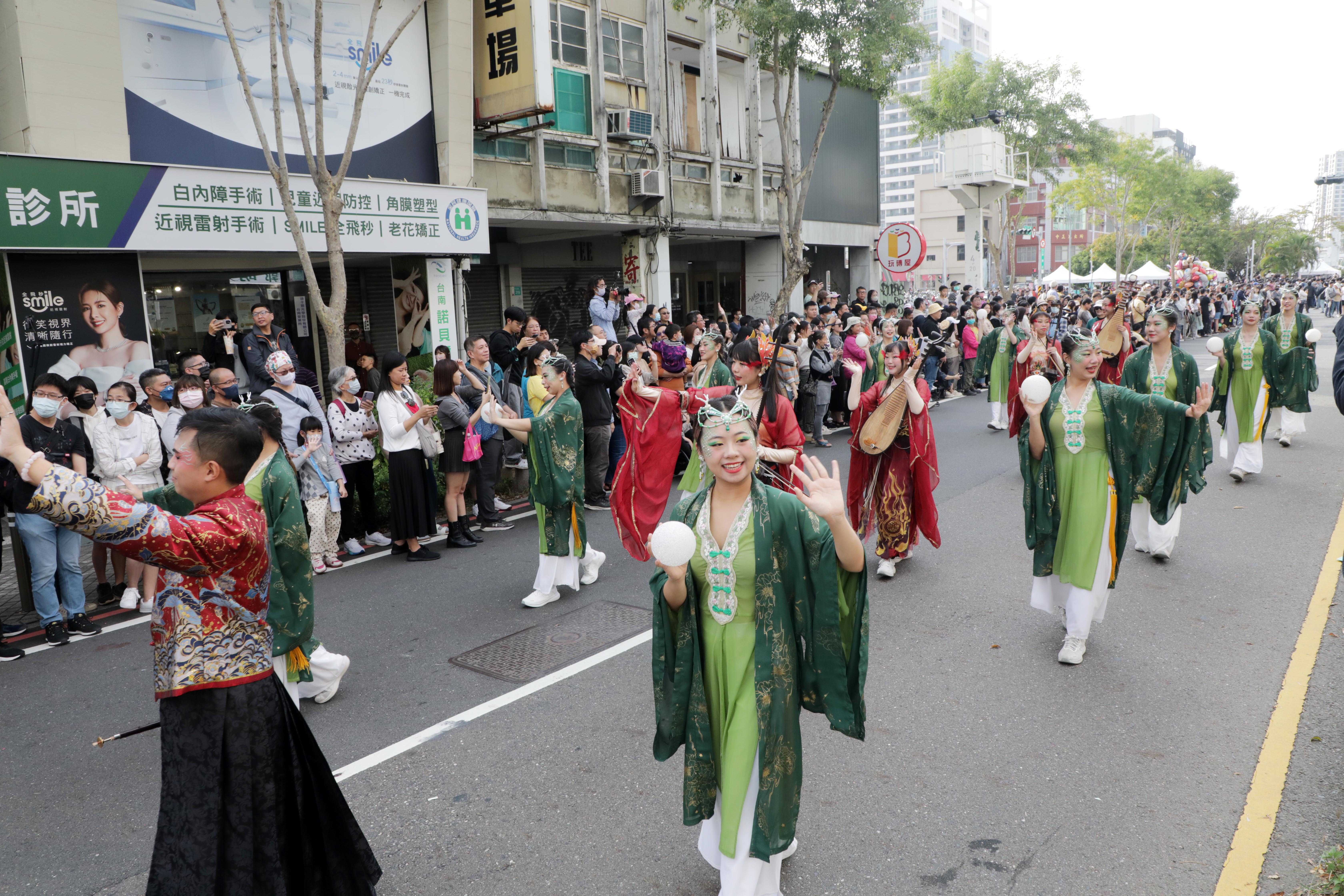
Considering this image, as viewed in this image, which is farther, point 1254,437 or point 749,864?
point 1254,437

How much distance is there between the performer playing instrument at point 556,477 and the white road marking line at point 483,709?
1.00 meters

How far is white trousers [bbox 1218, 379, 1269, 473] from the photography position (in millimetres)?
9961

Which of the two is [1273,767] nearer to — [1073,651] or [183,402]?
[1073,651]

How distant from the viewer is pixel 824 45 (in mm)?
15852

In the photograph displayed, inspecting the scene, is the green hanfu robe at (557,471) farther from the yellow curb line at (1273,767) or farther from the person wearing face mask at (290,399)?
the yellow curb line at (1273,767)

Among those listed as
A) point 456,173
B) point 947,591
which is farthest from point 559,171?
point 947,591

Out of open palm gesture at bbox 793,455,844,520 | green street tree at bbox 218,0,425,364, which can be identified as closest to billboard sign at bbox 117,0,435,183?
green street tree at bbox 218,0,425,364

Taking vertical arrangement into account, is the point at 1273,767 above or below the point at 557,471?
below

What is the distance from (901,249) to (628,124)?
215 inches

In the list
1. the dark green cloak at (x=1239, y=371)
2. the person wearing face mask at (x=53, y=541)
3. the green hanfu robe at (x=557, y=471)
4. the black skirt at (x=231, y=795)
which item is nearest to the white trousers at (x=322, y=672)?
the green hanfu robe at (x=557, y=471)

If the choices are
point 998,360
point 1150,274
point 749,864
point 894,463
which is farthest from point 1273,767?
point 1150,274

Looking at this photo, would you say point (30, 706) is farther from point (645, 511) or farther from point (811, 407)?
point (811, 407)

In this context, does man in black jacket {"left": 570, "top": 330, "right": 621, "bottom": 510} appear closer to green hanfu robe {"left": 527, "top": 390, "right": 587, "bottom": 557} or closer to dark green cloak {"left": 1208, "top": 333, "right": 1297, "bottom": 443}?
green hanfu robe {"left": 527, "top": 390, "right": 587, "bottom": 557}

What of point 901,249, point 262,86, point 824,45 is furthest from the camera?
point 901,249
